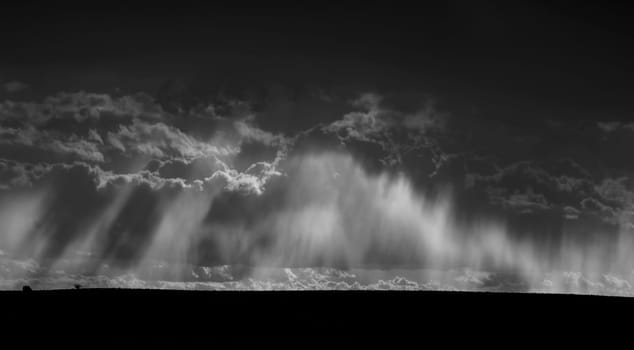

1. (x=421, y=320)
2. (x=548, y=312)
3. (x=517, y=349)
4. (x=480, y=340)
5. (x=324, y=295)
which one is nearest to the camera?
(x=517, y=349)

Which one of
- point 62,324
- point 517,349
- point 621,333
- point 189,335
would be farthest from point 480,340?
point 62,324

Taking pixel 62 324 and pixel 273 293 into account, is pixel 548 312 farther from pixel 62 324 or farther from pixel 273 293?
pixel 62 324

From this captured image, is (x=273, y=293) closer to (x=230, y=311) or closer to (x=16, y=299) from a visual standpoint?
(x=230, y=311)

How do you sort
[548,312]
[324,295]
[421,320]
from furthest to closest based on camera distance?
[324,295] < [548,312] < [421,320]

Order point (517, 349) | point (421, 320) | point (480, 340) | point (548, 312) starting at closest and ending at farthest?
1. point (517, 349)
2. point (480, 340)
3. point (421, 320)
4. point (548, 312)

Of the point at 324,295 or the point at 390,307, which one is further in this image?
the point at 324,295

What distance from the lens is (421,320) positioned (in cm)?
4769

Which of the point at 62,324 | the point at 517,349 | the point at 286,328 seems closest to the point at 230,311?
the point at 286,328

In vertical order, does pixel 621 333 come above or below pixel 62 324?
above

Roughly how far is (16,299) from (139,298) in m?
8.85

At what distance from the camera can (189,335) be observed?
41094 mm

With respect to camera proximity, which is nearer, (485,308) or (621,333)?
(621,333)

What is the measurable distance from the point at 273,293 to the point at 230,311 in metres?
9.07

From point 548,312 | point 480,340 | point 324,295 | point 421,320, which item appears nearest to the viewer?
point 480,340
